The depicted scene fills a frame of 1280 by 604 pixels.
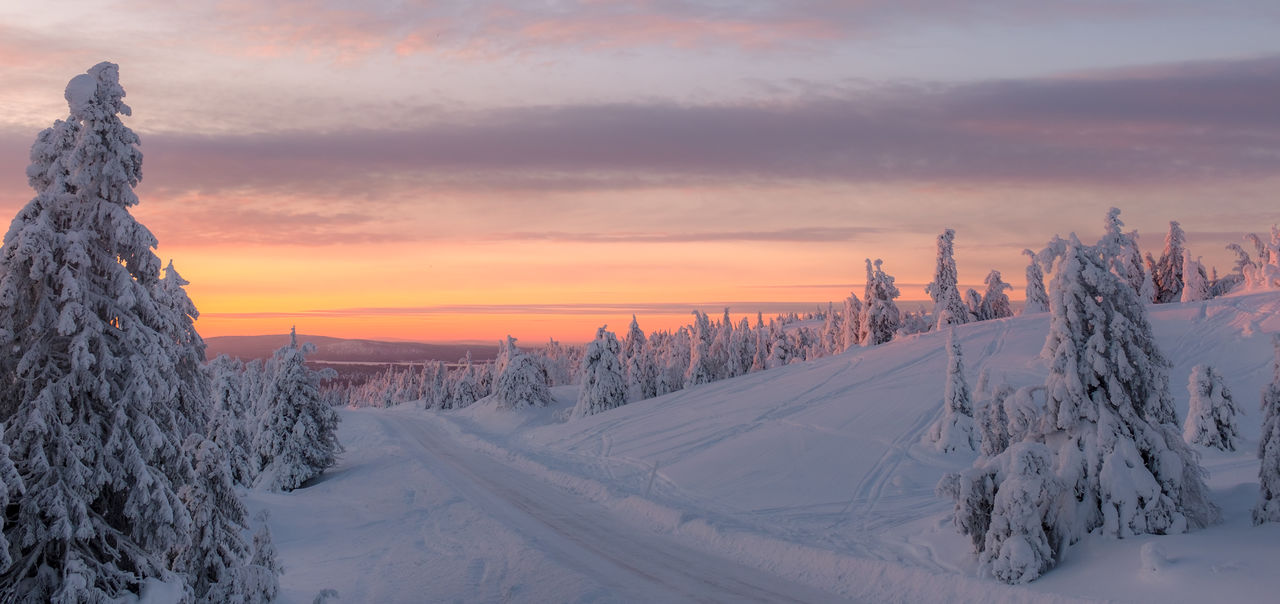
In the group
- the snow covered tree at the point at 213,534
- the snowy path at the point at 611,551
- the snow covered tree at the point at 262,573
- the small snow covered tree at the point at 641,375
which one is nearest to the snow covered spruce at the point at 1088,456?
the snowy path at the point at 611,551

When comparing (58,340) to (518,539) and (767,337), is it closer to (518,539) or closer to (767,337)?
(518,539)

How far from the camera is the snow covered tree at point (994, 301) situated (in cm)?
7050

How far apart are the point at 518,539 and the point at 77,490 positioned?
1167 cm

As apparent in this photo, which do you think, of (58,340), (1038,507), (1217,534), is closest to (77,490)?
(58,340)

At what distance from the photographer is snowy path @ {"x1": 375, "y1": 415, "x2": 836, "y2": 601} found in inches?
611

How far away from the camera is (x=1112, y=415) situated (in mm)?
15648

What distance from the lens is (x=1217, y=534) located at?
14.5m

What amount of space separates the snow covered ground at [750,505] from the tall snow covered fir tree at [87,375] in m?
6.78

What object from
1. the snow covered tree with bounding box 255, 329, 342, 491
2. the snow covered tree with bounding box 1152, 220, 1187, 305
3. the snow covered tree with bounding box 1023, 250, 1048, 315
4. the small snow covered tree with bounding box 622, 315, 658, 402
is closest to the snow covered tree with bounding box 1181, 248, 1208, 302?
the snow covered tree with bounding box 1152, 220, 1187, 305

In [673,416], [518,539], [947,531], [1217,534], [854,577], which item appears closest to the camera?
[1217,534]

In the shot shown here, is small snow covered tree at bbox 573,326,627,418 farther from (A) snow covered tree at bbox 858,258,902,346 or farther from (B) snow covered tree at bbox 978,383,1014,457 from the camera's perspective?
(B) snow covered tree at bbox 978,383,1014,457

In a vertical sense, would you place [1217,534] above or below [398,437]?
above

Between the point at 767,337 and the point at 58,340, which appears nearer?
the point at 58,340

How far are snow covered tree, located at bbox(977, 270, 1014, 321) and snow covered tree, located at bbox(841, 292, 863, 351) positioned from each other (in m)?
10.9
